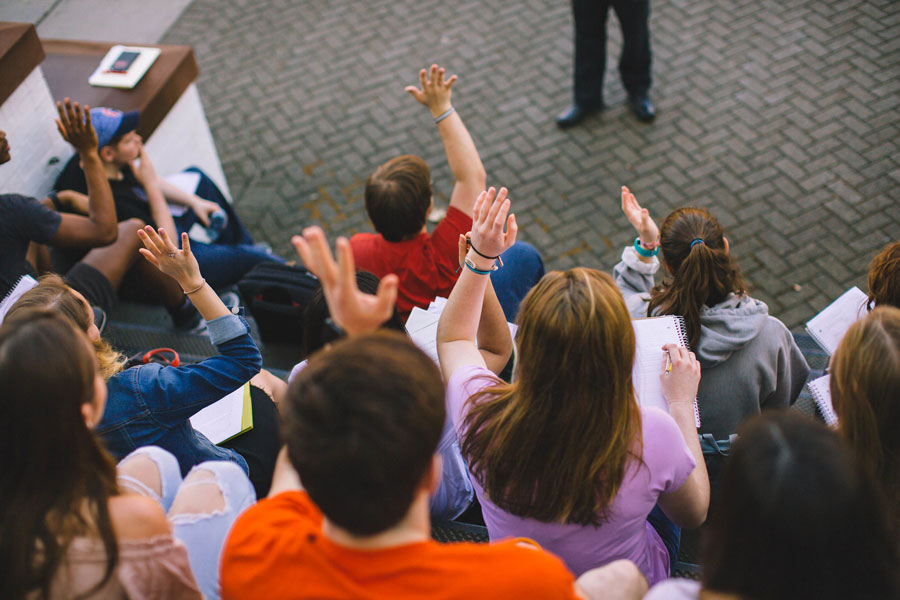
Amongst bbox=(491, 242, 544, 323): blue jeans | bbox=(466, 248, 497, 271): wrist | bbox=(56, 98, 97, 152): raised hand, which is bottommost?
A: bbox=(491, 242, 544, 323): blue jeans

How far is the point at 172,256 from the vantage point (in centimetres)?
206

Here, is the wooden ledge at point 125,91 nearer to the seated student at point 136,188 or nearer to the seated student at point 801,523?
the seated student at point 136,188

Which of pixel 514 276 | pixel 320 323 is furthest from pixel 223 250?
pixel 320 323

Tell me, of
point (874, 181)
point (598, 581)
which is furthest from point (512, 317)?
point (874, 181)

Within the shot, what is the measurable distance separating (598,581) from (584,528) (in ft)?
0.75

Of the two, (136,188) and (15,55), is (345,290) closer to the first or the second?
(136,188)

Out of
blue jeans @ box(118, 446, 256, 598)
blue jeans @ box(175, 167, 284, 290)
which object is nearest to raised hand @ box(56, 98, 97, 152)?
blue jeans @ box(175, 167, 284, 290)

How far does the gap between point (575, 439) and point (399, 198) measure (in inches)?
65.9

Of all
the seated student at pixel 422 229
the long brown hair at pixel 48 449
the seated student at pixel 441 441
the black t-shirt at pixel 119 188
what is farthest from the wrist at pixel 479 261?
the black t-shirt at pixel 119 188

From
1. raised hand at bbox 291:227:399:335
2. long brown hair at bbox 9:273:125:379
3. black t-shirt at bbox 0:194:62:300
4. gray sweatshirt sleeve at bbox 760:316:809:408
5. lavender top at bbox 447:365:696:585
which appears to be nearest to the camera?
raised hand at bbox 291:227:399:335

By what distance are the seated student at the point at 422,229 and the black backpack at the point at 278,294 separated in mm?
353

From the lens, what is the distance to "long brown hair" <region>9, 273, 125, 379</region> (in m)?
2.06

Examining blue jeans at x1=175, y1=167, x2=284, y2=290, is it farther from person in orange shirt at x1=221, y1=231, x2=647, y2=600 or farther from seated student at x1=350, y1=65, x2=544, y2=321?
person in orange shirt at x1=221, y1=231, x2=647, y2=600

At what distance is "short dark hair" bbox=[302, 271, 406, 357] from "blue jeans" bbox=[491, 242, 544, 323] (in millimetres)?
896
